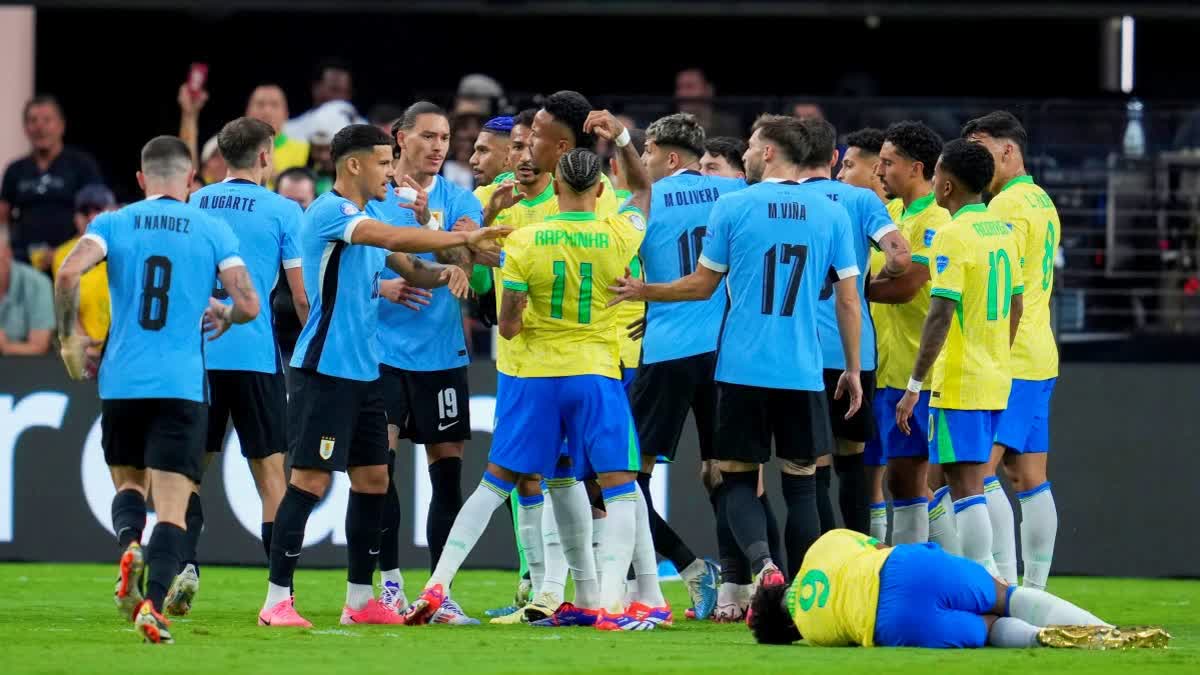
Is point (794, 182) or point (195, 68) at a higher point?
point (195, 68)

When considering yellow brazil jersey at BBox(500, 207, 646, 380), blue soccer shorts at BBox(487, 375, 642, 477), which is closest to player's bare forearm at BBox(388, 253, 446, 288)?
yellow brazil jersey at BBox(500, 207, 646, 380)

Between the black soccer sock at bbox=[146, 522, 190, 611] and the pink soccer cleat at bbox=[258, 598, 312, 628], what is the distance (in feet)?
2.71

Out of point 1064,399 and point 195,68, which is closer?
point 1064,399

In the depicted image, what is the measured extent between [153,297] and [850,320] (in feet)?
10.9

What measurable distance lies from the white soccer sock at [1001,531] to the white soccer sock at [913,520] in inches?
16.3

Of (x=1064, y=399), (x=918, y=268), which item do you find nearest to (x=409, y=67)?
(x=1064, y=399)

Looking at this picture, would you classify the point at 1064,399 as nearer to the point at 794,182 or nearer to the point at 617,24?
the point at 794,182

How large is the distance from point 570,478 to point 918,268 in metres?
2.24

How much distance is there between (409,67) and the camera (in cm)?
1952

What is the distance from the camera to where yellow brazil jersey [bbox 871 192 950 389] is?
34.2ft

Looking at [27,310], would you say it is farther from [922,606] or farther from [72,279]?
[922,606]

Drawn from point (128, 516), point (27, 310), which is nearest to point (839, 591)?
point (128, 516)

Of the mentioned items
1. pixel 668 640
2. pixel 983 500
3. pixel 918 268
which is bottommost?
pixel 668 640

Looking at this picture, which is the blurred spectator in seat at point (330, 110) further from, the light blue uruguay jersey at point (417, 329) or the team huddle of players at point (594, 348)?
the light blue uruguay jersey at point (417, 329)
